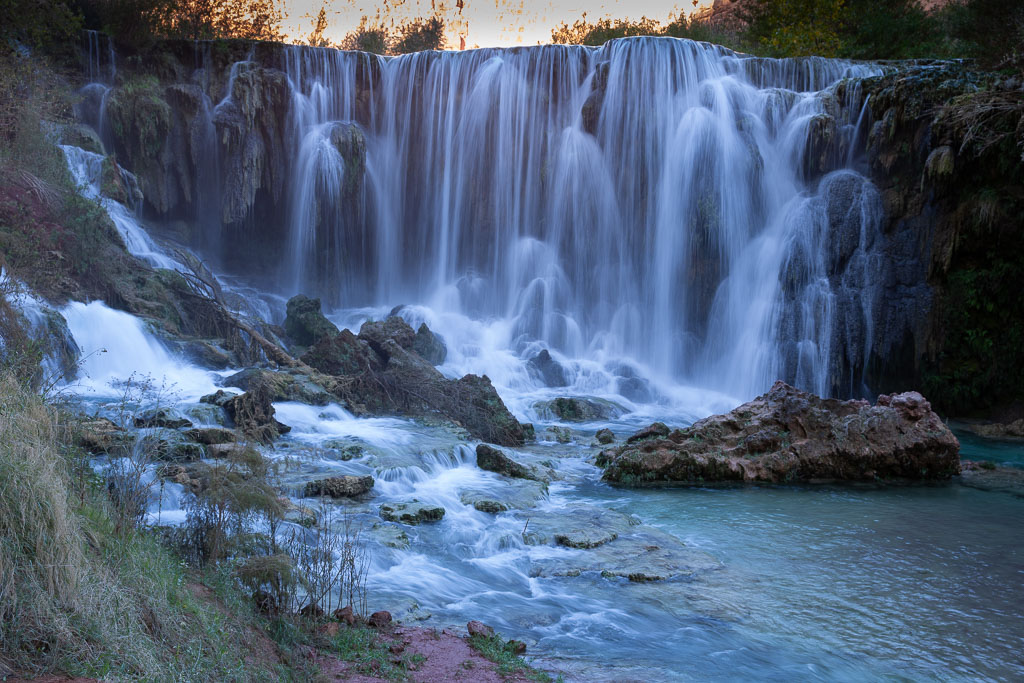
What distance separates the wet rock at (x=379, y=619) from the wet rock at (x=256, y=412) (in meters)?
5.42

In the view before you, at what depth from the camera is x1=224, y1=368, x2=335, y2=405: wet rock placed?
41.1ft

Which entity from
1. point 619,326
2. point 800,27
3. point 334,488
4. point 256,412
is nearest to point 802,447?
point 334,488

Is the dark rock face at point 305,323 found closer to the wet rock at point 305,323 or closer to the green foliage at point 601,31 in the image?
the wet rock at point 305,323

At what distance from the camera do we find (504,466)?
1055cm

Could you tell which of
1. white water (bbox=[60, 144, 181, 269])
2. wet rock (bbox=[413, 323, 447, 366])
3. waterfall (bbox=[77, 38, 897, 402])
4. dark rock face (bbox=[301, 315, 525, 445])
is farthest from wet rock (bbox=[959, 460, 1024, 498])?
white water (bbox=[60, 144, 181, 269])

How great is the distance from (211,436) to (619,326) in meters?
14.1

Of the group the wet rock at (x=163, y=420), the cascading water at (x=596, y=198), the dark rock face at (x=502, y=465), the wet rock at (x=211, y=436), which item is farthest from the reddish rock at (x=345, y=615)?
the cascading water at (x=596, y=198)

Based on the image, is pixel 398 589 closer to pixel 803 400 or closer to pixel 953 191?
pixel 803 400

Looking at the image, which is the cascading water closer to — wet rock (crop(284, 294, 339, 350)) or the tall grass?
wet rock (crop(284, 294, 339, 350))

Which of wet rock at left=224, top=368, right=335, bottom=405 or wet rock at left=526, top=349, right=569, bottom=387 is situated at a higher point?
wet rock at left=526, top=349, right=569, bottom=387

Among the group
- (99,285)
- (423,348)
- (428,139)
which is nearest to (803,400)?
(423,348)

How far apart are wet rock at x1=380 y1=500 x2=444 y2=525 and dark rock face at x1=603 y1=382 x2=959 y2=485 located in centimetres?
325

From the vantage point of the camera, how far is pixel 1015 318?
54.2ft

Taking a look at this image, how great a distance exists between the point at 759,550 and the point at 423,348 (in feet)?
37.2
